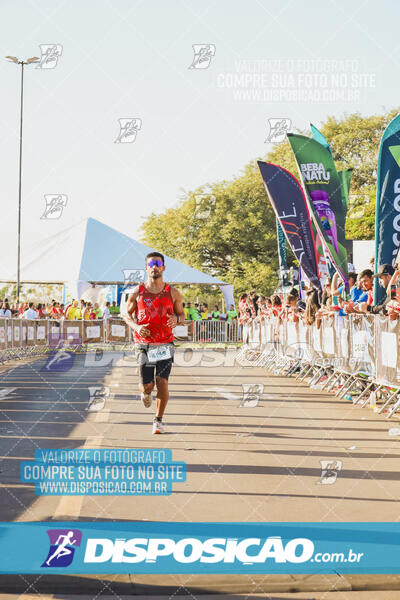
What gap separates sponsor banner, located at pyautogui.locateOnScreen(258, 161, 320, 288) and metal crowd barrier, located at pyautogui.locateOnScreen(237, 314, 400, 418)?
6.37 ft

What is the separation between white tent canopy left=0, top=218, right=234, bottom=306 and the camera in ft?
132

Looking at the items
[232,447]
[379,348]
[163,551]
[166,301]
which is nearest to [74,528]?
[163,551]

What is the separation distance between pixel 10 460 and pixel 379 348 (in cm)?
624

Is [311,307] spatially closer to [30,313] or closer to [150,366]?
[150,366]

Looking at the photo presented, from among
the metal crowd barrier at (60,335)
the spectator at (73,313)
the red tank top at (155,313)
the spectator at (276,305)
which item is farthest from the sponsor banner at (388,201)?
the spectator at (73,313)

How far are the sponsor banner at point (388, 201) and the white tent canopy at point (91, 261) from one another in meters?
26.0

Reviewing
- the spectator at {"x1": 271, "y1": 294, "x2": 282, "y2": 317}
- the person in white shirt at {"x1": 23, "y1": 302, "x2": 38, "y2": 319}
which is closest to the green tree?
the person in white shirt at {"x1": 23, "y1": 302, "x2": 38, "y2": 319}

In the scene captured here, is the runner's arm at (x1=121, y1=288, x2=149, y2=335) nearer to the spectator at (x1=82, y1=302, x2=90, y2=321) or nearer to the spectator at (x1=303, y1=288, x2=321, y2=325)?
the spectator at (x1=303, y1=288, x2=321, y2=325)

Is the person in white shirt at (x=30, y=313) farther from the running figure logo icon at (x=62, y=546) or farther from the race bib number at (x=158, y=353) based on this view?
the running figure logo icon at (x=62, y=546)

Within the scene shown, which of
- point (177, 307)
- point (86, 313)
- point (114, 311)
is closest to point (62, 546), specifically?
point (177, 307)

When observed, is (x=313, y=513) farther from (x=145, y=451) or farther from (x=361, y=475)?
(x=145, y=451)

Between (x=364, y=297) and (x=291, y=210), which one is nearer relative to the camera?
(x=364, y=297)

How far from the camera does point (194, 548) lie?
498 centimetres

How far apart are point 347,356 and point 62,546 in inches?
402
